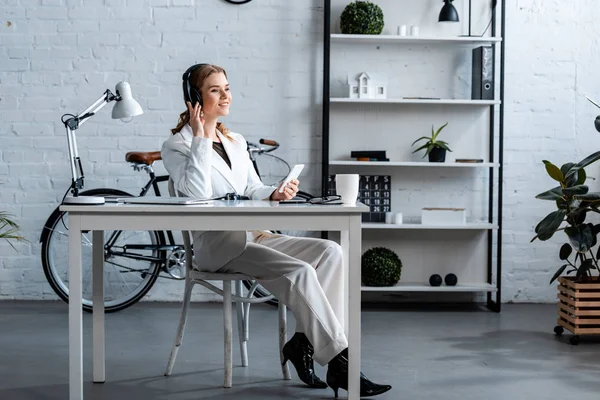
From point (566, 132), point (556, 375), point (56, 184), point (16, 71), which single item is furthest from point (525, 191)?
point (16, 71)

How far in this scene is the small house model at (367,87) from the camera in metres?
4.85

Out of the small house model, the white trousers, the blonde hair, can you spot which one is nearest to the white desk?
the white trousers

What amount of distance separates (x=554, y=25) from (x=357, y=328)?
316 centimetres

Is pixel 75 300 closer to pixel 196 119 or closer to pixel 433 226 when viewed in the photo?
pixel 196 119

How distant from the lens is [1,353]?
3.67 m

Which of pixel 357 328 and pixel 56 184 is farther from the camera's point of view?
pixel 56 184

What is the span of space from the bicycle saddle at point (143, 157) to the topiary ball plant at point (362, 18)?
133cm

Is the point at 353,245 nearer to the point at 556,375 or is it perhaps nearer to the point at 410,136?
the point at 556,375

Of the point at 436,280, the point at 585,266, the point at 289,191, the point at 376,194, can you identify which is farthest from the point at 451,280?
the point at 289,191

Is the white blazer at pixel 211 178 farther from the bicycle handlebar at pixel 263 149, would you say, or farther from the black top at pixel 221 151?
the bicycle handlebar at pixel 263 149

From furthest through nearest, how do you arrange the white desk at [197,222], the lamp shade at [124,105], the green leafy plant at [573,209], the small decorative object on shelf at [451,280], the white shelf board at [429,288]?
the small decorative object on shelf at [451,280] → the white shelf board at [429,288] → the green leafy plant at [573,209] → the lamp shade at [124,105] → the white desk at [197,222]

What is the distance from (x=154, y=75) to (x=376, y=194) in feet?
5.00

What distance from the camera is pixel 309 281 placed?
2.86 meters

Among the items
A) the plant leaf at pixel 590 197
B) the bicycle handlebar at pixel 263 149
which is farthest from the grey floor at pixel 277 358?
the bicycle handlebar at pixel 263 149
